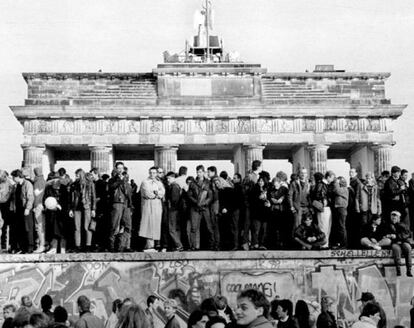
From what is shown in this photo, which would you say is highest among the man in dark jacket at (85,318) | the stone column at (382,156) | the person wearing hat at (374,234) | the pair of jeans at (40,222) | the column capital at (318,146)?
the column capital at (318,146)

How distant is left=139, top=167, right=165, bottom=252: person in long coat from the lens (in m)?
19.4

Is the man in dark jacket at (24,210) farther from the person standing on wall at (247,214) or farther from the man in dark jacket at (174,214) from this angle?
the person standing on wall at (247,214)

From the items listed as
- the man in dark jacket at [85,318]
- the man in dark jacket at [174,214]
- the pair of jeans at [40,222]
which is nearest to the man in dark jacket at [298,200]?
the man in dark jacket at [174,214]

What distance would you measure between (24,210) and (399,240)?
313 inches

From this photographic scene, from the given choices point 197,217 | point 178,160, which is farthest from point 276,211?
point 178,160

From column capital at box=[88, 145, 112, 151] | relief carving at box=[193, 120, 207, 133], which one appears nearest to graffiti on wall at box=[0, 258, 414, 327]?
column capital at box=[88, 145, 112, 151]

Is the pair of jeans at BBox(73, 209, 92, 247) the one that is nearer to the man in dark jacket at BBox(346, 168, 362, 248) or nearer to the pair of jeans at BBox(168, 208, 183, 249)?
the pair of jeans at BBox(168, 208, 183, 249)

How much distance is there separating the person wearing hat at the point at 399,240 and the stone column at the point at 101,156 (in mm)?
29579

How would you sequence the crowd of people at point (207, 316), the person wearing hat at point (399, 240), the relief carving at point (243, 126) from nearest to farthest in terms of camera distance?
1. the crowd of people at point (207, 316)
2. the person wearing hat at point (399, 240)
3. the relief carving at point (243, 126)

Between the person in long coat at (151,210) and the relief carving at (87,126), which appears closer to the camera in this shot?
the person in long coat at (151,210)

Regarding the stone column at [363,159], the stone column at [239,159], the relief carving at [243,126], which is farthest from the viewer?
the stone column at [363,159]

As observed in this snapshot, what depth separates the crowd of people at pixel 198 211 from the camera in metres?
19.4

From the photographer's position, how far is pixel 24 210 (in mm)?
19312

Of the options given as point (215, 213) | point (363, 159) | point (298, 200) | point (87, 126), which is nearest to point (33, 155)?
point (87, 126)
